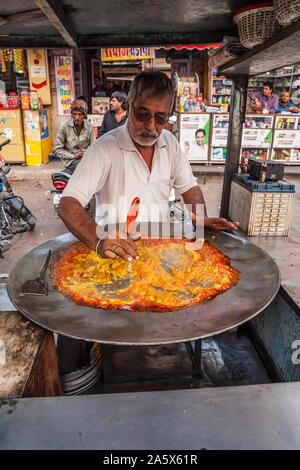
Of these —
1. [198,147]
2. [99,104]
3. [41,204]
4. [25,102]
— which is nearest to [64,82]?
[99,104]

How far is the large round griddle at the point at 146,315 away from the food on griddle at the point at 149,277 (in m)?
0.06

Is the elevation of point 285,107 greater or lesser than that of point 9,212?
greater

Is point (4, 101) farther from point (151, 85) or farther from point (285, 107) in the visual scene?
point (151, 85)

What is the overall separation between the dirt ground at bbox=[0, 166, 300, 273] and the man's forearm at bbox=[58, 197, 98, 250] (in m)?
2.15

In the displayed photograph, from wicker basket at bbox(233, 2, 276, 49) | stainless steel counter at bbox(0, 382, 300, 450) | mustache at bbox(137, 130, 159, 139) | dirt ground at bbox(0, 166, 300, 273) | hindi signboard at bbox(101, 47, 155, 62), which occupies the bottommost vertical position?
dirt ground at bbox(0, 166, 300, 273)

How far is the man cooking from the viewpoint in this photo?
195cm

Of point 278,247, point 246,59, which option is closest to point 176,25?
point 246,59

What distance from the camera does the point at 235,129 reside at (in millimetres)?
3596

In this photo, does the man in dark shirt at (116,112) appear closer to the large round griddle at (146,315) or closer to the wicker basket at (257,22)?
the wicker basket at (257,22)

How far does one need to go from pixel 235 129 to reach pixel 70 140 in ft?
10.1

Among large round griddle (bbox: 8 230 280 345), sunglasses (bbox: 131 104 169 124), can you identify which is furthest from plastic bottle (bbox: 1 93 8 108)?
large round griddle (bbox: 8 230 280 345)

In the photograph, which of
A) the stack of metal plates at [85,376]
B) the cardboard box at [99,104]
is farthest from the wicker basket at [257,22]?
the cardboard box at [99,104]

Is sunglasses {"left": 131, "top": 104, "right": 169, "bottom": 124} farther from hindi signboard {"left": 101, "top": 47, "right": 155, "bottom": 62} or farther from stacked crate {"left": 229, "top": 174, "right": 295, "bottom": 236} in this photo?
hindi signboard {"left": 101, "top": 47, "right": 155, "bottom": 62}

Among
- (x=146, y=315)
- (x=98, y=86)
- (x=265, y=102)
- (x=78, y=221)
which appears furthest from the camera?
(x=98, y=86)
